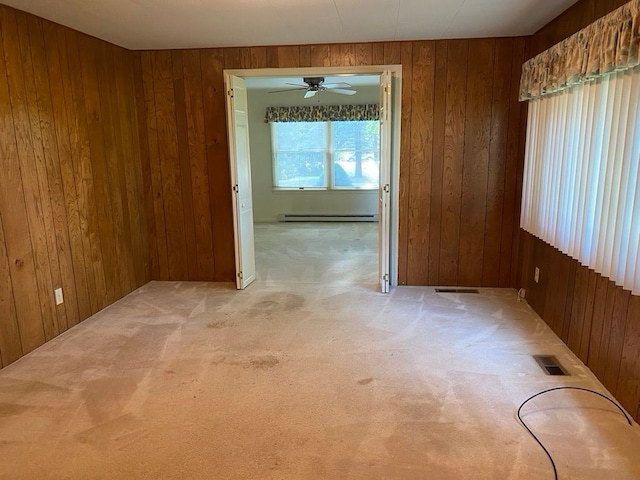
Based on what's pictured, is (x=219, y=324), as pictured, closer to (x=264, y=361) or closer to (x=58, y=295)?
(x=264, y=361)

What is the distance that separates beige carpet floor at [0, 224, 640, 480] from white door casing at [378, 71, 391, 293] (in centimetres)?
32

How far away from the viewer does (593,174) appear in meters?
2.60

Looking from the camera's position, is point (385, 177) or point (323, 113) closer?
point (385, 177)

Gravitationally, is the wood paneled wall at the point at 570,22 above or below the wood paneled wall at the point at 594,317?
above

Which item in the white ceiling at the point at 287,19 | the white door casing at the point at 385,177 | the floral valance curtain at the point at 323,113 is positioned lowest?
the white door casing at the point at 385,177

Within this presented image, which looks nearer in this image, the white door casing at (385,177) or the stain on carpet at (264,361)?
the stain on carpet at (264,361)

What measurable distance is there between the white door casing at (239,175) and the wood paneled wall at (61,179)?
104cm

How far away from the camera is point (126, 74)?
4281 mm

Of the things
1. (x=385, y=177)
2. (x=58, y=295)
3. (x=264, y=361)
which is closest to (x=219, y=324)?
(x=264, y=361)

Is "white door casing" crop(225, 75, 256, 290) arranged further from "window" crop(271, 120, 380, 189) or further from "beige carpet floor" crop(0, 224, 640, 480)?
"window" crop(271, 120, 380, 189)

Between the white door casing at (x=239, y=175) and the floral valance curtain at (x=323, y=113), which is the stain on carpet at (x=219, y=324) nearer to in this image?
the white door casing at (x=239, y=175)

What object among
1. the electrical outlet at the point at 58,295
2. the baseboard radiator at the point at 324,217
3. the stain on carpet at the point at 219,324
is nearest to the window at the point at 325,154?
the baseboard radiator at the point at 324,217

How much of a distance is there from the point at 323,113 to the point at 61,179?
5.29 metres

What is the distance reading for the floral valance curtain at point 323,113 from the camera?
7.88 meters
